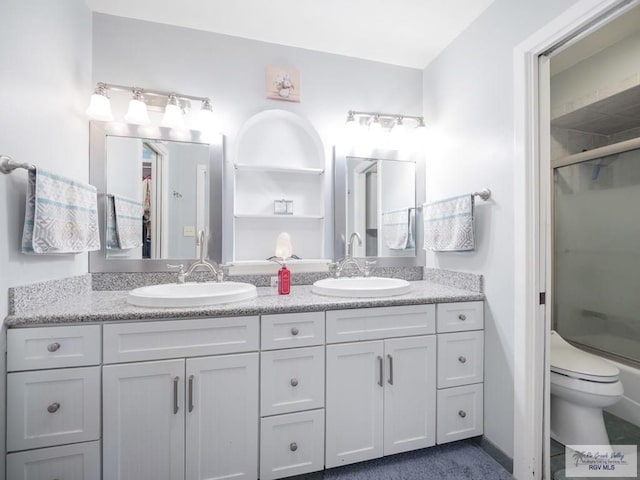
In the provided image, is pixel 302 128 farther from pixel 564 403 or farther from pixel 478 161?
pixel 564 403

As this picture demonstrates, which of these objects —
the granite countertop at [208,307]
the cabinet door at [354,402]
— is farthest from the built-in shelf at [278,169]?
the cabinet door at [354,402]

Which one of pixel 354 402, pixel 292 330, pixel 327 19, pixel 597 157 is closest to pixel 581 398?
pixel 354 402

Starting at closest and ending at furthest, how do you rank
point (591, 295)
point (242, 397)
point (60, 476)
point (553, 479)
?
point (60, 476) < point (242, 397) < point (553, 479) < point (591, 295)

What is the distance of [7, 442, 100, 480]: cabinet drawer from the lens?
1.05 m

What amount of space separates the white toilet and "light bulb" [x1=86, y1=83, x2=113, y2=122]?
2648 millimetres

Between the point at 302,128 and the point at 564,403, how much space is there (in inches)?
82.9

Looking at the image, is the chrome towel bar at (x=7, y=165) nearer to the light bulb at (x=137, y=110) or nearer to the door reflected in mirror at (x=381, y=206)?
the light bulb at (x=137, y=110)

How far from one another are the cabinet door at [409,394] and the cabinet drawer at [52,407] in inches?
47.9

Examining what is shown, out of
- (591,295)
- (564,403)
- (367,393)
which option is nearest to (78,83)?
(367,393)

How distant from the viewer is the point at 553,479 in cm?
136

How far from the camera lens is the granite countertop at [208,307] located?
3.56ft

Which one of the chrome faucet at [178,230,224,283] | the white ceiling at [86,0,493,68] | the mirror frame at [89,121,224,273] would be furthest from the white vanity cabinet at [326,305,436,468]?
the white ceiling at [86,0,493,68]

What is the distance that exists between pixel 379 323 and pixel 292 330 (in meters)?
0.42

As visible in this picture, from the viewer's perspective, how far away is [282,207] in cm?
187
